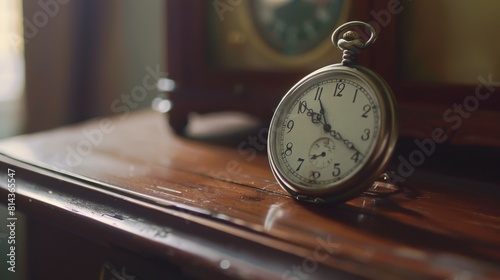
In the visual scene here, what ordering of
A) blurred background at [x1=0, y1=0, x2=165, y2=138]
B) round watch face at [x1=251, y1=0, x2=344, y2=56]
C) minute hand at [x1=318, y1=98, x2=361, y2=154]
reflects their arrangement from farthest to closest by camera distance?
1. blurred background at [x1=0, y1=0, x2=165, y2=138]
2. round watch face at [x1=251, y1=0, x2=344, y2=56]
3. minute hand at [x1=318, y1=98, x2=361, y2=154]

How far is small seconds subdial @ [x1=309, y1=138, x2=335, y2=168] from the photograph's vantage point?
21.2 inches

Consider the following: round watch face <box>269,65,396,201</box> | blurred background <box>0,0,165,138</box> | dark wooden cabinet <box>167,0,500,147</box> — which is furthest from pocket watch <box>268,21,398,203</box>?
blurred background <box>0,0,165,138</box>

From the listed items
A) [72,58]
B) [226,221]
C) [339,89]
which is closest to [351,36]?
[339,89]

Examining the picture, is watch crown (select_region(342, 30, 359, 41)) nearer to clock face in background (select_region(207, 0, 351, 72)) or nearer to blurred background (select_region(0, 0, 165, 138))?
clock face in background (select_region(207, 0, 351, 72))

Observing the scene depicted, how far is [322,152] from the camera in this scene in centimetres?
55

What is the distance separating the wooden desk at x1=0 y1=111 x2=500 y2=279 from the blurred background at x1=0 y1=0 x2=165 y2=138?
60 cm

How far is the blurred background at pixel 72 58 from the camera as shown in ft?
4.44

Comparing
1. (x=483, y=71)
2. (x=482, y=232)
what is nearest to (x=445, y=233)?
(x=482, y=232)

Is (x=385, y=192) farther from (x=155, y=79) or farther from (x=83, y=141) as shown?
(x=155, y=79)

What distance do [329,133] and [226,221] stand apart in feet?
0.50

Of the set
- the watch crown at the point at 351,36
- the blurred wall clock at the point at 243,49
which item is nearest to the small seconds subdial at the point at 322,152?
the watch crown at the point at 351,36

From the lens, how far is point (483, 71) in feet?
2.00

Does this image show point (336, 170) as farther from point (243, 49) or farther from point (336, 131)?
point (243, 49)

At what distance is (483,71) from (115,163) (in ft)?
1.71
